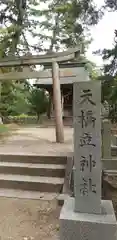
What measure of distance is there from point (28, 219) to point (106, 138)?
2.82m

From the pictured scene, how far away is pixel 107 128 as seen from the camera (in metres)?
5.61

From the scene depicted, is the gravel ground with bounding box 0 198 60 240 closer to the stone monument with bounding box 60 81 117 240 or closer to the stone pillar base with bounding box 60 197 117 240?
the stone pillar base with bounding box 60 197 117 240

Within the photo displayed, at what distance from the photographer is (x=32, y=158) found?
18.0ft

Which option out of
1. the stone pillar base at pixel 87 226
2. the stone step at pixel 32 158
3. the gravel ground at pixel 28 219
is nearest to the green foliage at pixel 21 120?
the stone step at pixel 32 158

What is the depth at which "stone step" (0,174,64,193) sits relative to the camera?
464 cm

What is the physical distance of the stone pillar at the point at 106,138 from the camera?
220 inches

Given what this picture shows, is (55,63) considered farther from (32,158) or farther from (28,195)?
(28,195)

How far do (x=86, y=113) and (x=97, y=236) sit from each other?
1.44 m

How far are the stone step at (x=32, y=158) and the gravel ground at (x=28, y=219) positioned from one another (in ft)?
3.94

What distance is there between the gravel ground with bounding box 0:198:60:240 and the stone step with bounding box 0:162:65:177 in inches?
31.6

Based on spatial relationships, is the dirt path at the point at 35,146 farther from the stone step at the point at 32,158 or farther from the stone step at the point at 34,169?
the stone step at the point at 34,169

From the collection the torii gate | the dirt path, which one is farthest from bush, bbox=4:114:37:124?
the torii gate

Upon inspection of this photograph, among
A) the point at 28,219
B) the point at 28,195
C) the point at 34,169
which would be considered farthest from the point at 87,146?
the point at 34,169

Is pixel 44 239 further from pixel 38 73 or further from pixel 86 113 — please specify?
pixel 38 73
